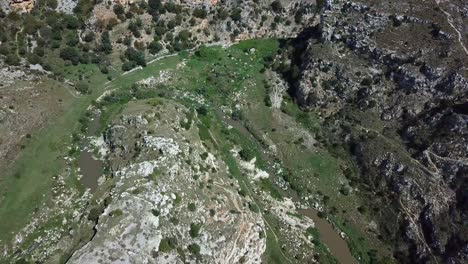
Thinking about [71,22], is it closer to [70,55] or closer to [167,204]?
[70,55]

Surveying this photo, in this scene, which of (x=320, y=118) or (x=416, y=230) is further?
(x=320, y=118)

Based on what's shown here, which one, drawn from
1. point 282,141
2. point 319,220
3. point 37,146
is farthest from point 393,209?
point 37,146

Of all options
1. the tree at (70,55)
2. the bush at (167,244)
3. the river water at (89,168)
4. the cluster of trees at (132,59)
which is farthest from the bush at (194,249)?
the tree at (70,55)

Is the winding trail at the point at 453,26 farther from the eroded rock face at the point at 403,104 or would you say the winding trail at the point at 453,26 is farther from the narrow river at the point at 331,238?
the narrow river at the point at 331,238

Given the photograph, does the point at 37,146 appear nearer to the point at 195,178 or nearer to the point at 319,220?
the point at 195,178

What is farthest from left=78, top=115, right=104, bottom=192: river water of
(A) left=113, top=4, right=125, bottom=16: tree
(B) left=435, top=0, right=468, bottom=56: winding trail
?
(B) left=435, top=0, right=468, bottom=56: winding trail

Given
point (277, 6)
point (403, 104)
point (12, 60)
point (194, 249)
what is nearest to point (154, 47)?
point (12, 60)

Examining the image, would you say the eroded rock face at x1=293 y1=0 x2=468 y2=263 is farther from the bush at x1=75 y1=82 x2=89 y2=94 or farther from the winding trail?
the bush at x1=75 y1=82 x2=89 y2=94
